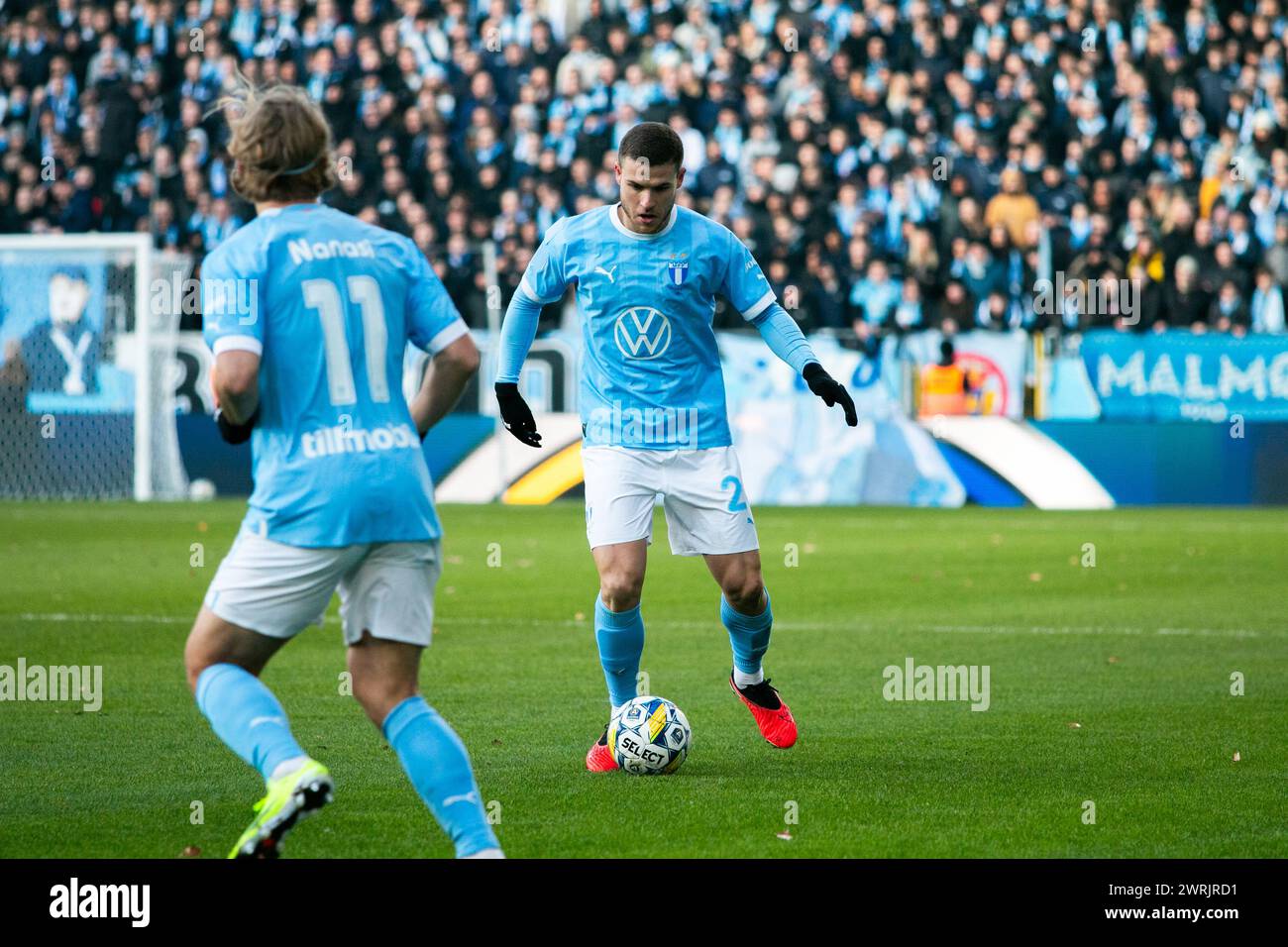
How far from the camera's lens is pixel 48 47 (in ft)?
81.4

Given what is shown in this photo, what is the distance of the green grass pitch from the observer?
553 centimetres

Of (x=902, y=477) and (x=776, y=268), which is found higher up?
(x=776, y=268)

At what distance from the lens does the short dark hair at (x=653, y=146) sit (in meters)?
6.52

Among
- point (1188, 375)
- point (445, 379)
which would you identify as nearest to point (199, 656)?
point (445, 379)

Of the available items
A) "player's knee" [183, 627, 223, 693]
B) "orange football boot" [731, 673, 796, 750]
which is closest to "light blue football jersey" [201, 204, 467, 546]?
"player's knee" [183, 627, 223, 693]

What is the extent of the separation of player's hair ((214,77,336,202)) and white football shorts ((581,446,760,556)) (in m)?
2.45

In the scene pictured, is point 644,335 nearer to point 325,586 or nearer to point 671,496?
point 671,496

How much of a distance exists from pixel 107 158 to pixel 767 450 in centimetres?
945

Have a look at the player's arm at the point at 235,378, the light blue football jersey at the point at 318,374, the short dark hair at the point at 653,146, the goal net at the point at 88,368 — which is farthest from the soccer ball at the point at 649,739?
the goal net at the point at 88,368

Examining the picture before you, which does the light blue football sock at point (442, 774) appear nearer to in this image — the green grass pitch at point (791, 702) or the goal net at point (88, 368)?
the green grass pitch at point (791, 702)

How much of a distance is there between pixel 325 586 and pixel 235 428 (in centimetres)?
43

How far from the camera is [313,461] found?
4.41m
